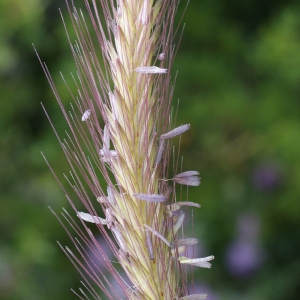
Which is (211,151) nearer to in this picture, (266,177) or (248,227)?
(266,177)

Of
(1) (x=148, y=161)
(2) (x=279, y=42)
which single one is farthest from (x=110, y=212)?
(2) (x=279, y=42)

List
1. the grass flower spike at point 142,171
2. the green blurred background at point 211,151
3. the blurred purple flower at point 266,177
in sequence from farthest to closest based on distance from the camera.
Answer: the blurred purple flower at point 266,177
the green blurred background at point 211,151
the grass flower spike at point 142,171

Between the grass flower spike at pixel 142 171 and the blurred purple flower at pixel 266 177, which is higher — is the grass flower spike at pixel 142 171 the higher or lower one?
the higher one

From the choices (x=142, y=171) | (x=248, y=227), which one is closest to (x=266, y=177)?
(x=248, y=227)

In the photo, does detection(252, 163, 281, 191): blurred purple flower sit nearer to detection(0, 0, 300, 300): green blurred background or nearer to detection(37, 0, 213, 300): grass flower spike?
detection(0, 0, 300, 300): green blurred background

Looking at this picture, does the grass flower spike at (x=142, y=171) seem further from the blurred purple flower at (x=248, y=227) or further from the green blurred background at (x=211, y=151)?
the blurred purple flower at (x=248, y=227)

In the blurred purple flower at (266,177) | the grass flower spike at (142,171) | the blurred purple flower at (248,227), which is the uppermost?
the grass flower spike at (142,171)

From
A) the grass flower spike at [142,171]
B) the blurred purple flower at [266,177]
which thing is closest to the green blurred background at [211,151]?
the blurred purple flower at [266,177]

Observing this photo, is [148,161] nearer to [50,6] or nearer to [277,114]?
[277,114]

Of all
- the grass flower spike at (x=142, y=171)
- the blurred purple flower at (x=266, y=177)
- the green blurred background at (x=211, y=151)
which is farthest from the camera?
the blurred purple flower at (x=266, y=177)

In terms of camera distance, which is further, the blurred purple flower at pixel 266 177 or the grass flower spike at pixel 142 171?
the blurred purple flower at pixel 266 177
